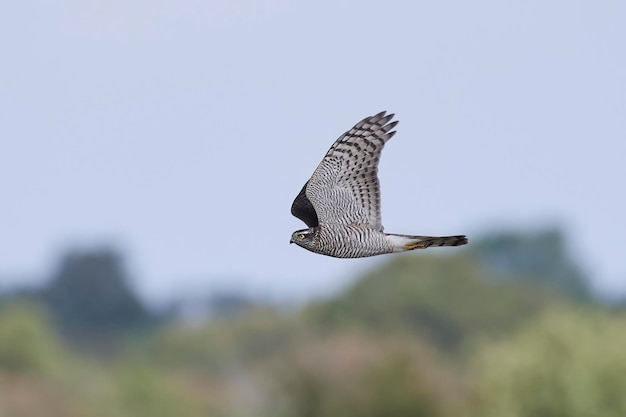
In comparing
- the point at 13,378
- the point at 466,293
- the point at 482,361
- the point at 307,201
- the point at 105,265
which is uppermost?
the point at 105,265

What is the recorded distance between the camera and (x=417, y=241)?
12812 millimetres

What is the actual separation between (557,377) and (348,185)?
3138 centimetres

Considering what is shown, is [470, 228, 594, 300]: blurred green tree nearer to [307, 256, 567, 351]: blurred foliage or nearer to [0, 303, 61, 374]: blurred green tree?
[307, 256, 567, 351]: blurred foliage

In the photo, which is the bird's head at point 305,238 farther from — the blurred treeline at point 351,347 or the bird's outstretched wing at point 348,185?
the blurred treeline at point 351,347

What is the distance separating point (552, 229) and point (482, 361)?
82679 millimetres

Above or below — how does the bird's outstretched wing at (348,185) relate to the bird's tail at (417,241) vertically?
above

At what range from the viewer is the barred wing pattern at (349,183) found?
12914 millimetres

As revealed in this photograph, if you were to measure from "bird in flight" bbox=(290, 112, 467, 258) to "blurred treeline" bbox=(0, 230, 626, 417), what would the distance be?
29.6m

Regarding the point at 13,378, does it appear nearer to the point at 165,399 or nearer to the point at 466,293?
the point at 165,399

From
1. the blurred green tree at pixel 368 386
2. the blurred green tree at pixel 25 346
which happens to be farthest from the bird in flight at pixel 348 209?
the blurred green tree at pixel 25 346

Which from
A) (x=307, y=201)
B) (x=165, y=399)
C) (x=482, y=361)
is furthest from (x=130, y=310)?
(x=307, y=201)

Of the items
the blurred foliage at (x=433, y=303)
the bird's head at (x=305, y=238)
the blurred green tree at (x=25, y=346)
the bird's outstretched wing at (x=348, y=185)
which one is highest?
the blurred foliage at (x=433, y=303)

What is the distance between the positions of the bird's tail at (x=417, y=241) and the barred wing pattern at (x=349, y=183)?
0.20m

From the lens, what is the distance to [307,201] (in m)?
13.0
